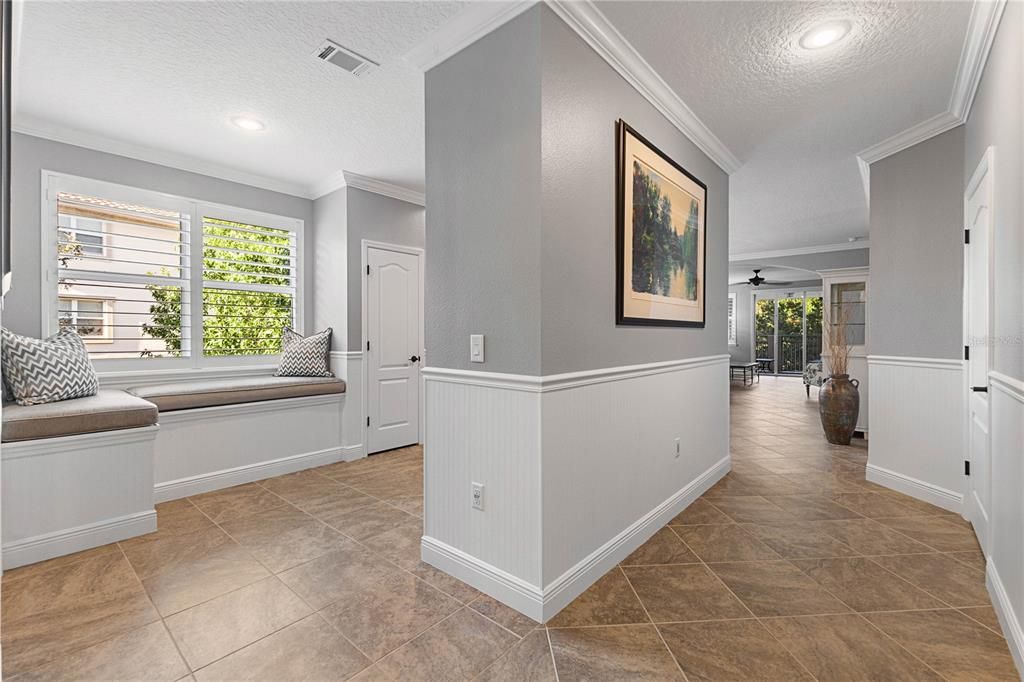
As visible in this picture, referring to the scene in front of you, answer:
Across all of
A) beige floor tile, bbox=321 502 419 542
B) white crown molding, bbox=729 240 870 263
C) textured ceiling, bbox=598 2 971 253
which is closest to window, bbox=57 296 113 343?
beige floor tile, bbox=321 502 419 542

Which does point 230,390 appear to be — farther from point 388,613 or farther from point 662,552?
point 662,552

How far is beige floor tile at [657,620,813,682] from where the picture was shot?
1739 millimetres

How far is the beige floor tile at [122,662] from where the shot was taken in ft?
5.69

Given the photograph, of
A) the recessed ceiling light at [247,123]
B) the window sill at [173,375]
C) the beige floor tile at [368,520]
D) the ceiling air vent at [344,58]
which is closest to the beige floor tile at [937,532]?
the beige floor tile at [368,520]

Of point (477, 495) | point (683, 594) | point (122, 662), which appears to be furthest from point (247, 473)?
point (683, 594)

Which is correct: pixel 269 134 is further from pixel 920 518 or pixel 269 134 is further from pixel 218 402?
pixel 920 518

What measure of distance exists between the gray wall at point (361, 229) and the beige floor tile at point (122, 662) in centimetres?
272

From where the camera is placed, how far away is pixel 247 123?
10.8ft

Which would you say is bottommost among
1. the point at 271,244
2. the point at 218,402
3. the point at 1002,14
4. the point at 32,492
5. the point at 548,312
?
the point at 32,492

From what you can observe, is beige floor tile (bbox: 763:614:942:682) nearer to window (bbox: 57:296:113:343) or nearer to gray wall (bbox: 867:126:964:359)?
gray wall (bbox: 867:126:964:359)

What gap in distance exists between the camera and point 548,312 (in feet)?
6.82

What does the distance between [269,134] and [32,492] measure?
2462mm

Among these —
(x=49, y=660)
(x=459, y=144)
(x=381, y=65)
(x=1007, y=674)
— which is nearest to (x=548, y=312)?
(x=459, y=144)

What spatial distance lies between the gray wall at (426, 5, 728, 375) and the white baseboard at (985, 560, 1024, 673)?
1.68m
